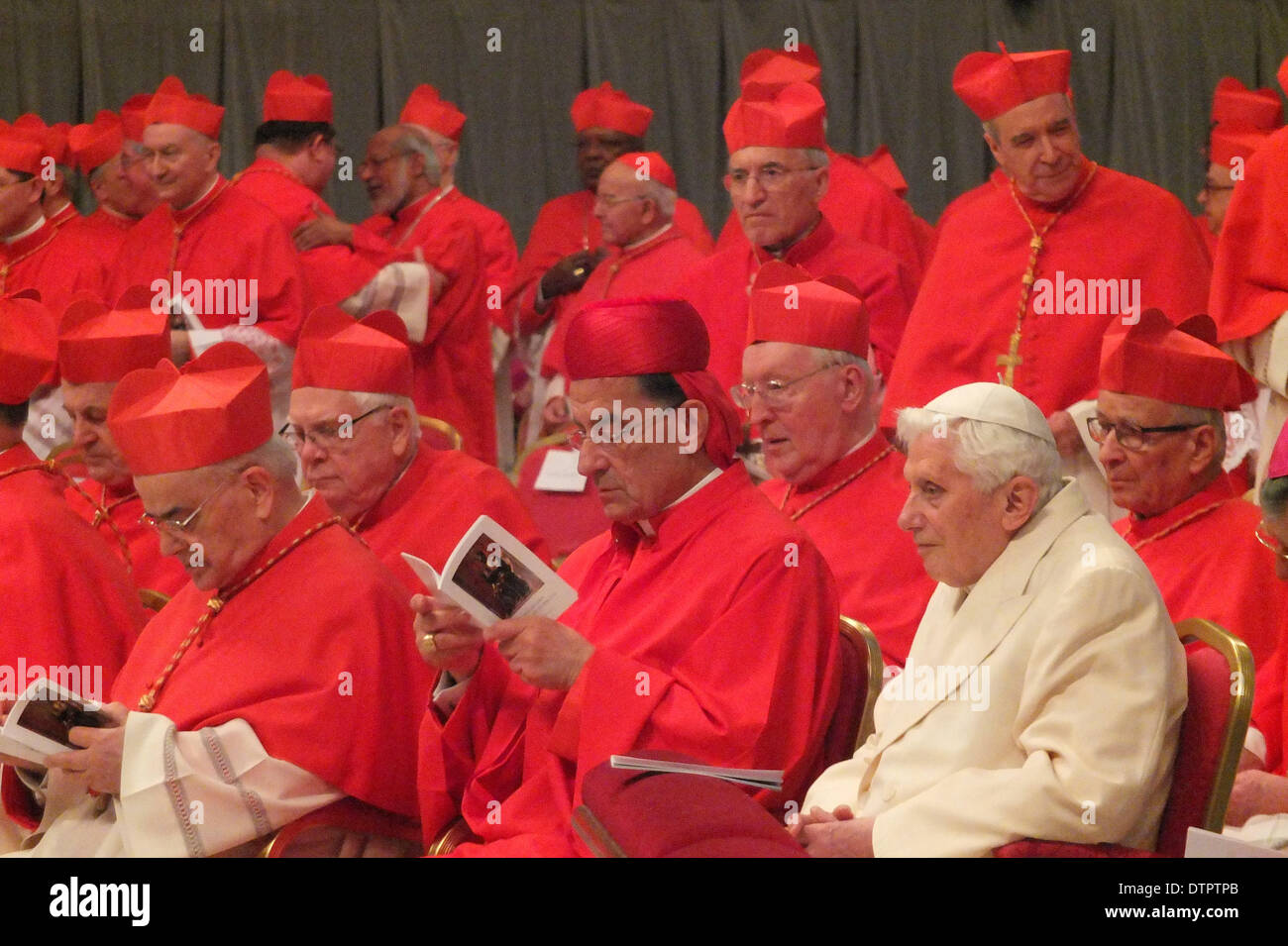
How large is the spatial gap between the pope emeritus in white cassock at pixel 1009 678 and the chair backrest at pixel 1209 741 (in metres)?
0.02

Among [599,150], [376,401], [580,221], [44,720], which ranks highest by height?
[599,150]

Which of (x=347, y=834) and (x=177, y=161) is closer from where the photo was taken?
(x=347, y=834)

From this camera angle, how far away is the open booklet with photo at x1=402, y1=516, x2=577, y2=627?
328cm

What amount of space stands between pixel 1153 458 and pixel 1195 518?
168mm

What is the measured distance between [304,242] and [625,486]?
13.0 ft

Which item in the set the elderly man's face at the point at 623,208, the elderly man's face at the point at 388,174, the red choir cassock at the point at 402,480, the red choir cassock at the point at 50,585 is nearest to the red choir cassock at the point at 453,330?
the elderly man's face at the point at 388,174

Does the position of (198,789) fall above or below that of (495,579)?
below

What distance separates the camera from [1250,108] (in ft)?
25.1

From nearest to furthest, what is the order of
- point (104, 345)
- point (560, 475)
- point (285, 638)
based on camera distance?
point (285, 638) → point (104, 345) → point (560, 475)

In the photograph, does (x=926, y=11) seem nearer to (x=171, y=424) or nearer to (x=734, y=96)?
(x=734, y=96)

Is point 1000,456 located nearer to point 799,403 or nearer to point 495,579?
point 495,579

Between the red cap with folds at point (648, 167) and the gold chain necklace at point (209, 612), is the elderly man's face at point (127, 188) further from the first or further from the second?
the gold chain necklace at point (209, 612)

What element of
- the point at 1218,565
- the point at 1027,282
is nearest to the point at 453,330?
the point at 1027,282

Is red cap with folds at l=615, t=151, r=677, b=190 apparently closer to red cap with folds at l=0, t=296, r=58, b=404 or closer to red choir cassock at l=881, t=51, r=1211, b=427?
red choir cassock at l=881, t=51, r=1211, b=427
